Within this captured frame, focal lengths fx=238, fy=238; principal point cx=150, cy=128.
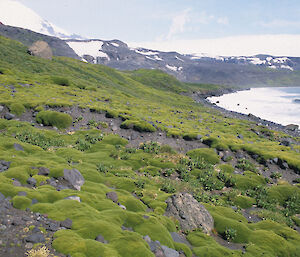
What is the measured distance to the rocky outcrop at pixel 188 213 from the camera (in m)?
15.0

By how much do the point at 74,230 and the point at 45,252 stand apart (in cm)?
198

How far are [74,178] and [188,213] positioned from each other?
307 inches

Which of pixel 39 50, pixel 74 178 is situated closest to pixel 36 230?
pixel 74 178

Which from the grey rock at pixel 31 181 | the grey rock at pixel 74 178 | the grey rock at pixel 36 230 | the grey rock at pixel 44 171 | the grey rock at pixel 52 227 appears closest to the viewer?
the grey rock at pixel 36 230

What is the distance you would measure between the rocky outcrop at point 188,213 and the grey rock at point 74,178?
6.03m

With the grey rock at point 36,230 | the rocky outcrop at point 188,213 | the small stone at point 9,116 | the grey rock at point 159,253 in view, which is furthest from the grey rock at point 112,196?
the small stone at point 9,116

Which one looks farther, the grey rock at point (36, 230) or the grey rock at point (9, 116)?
the grey rock at point (9, 116)

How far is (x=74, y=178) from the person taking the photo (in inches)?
621

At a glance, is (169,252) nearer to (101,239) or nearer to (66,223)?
(101,239)

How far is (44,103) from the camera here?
126 ft

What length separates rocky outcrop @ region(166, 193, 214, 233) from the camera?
591 inches

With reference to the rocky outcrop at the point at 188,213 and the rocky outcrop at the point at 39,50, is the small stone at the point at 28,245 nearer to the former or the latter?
the rocky outcrop at the point at 188,213

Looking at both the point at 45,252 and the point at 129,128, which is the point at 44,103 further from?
the point at 45,252

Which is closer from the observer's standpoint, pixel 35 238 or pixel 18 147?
pixel 35 238
